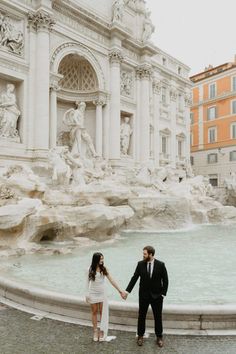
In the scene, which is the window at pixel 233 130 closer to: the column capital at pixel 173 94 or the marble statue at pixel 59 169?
the column capital at pixel 173 94

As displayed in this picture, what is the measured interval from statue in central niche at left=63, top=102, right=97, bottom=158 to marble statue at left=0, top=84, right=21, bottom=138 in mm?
2955

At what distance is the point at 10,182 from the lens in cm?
941

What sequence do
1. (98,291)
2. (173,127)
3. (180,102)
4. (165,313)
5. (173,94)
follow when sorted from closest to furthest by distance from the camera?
(98,291)
(165,313)
(173,127)
(173,94)
(180,102)

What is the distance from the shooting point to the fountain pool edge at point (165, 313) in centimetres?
343

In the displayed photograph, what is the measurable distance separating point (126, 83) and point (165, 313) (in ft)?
63.2

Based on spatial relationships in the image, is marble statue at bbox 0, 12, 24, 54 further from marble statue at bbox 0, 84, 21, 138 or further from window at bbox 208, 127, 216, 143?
window at bbox 208, 127, 216, 143

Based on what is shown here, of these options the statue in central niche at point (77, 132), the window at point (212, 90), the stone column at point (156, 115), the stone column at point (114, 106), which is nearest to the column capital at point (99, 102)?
the stone column at point (114, 106)

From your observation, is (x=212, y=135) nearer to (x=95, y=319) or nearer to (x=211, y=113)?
(x=211, y=113)

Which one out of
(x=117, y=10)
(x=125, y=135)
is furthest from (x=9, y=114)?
(x=117, y=10)

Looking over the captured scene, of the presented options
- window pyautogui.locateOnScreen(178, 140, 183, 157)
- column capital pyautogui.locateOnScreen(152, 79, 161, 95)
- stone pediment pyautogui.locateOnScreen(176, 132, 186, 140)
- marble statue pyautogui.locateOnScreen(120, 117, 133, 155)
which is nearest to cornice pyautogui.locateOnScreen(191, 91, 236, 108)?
stone pediment pyautogui.locateOnScreen(176, 132, 186, 140)

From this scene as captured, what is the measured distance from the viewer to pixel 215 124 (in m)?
33.2

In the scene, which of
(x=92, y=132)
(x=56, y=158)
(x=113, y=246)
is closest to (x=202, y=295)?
(x=113, y=246)

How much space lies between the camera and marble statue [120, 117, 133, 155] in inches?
810

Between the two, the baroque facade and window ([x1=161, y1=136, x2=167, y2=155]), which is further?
Result: window ([x1=161, y1=136, x2=167, y2=155])
